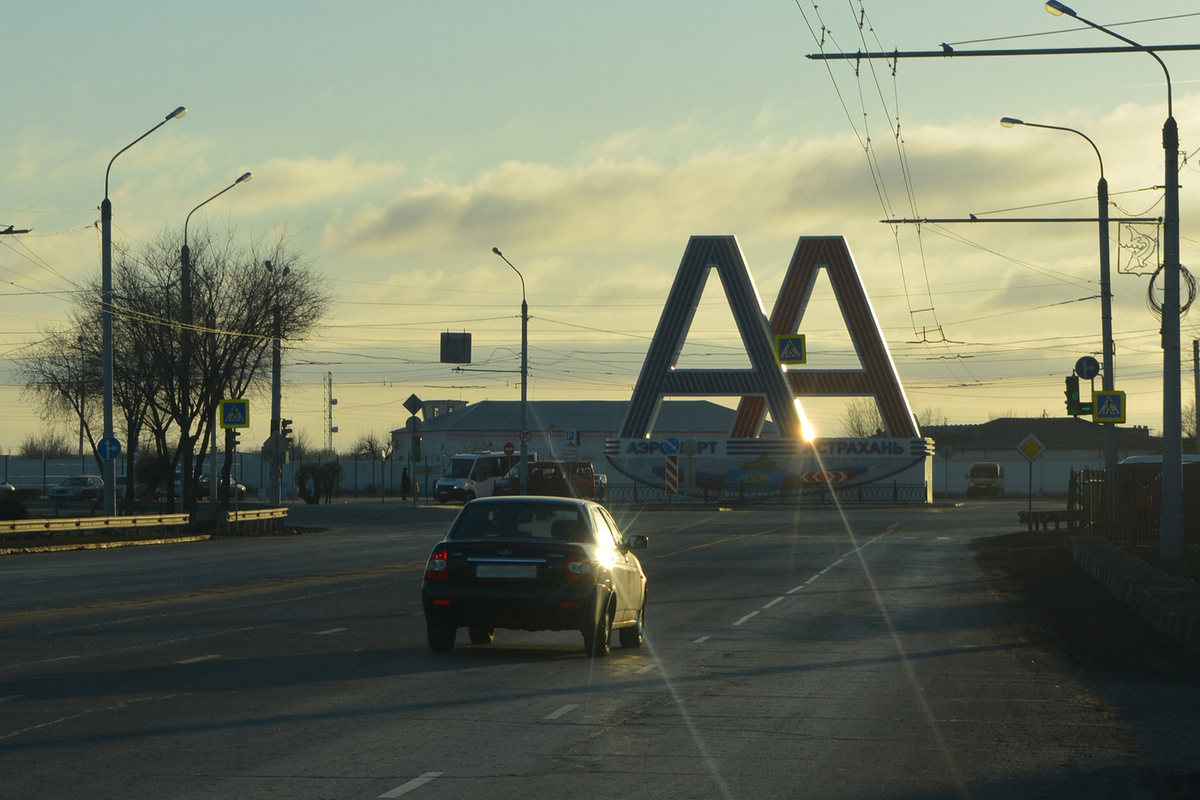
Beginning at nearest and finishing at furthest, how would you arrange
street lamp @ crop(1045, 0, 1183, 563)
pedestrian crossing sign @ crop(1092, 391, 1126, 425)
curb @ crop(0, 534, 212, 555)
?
street lamp @ crop(1045, 0, 1183, 563), curb @ crop(0, 534, 212, 555), pedestrian crossing sign @ crop(1092, 391, 1126, 425)

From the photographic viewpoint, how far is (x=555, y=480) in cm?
5203

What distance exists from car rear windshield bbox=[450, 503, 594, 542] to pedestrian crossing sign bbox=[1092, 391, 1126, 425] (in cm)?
2299

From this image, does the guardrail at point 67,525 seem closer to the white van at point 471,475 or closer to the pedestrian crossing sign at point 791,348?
the white van at point 471,475

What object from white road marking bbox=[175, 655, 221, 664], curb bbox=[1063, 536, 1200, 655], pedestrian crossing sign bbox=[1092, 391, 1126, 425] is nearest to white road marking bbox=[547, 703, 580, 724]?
white road marking bbox=[175, 655, 221, 664]

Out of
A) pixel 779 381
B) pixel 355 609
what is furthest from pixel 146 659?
pixel 779 381

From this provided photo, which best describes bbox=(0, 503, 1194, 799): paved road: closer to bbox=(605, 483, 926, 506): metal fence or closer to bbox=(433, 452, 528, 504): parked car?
bbox=(433, 452, 528, 504): parked car

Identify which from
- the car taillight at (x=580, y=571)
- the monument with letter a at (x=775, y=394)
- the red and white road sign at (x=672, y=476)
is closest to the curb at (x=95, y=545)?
the car taillight at (x=580, y=571)

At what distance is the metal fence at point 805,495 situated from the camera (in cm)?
6331

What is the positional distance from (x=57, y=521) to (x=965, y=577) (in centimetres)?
2104

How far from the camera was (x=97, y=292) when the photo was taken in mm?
49000

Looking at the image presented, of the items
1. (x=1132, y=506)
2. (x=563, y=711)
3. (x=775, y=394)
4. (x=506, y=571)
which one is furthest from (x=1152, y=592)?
(x=775, y=394)

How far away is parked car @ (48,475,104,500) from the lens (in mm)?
64500

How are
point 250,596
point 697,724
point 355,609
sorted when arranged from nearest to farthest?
point 697,724 → point 355,609 → point 250,596

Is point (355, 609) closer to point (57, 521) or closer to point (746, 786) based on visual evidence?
point (746, 786)
